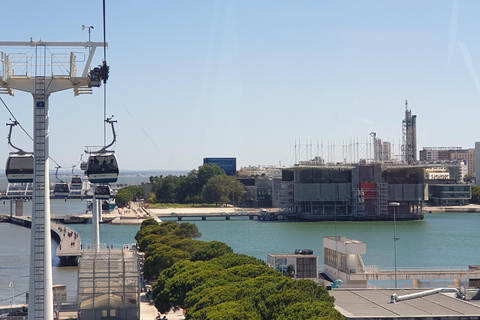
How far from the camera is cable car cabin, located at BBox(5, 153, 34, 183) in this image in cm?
751

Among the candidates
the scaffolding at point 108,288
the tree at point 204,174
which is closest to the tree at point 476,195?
the tree at point 204,174

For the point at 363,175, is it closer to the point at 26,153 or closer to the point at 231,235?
the point at 231,235

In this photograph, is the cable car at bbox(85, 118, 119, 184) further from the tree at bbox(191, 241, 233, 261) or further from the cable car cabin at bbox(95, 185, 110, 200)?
the tree at bbox(191, 241, 233, 261)

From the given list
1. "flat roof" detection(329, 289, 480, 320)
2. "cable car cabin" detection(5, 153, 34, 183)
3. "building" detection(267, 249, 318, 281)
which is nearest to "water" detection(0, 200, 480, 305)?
"building" detection(267, 249, 318, 281)

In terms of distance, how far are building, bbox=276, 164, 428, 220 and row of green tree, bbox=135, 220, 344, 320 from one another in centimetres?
3975

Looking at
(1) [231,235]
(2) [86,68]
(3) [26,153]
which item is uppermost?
(2) [86,68]

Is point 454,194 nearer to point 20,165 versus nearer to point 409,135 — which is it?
point 409,135

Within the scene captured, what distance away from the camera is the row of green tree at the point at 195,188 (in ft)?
227

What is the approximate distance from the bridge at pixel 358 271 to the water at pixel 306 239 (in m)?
6.79

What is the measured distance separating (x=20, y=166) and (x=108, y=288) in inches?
259

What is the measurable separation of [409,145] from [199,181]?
Answer: 27.6 m

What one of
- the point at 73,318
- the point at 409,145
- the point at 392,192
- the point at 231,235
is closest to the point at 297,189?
the point at 392,192

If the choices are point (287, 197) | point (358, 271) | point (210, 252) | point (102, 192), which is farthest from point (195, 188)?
point (102, 192)

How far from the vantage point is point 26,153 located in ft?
24.9
